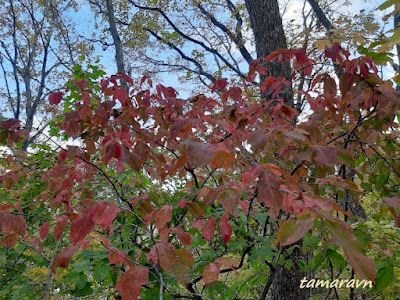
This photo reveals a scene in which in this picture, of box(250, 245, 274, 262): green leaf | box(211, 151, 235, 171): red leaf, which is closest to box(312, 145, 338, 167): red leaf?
box(211, 151, 235, 171): red leaf

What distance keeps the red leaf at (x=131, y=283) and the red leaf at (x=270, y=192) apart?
1.53ft

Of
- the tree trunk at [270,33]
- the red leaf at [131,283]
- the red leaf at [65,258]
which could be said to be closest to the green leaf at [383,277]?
the red leaf at [131,283]

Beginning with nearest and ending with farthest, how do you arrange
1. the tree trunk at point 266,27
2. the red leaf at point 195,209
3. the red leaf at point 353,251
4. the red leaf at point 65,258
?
the red leaf at point 353,251
the red leaf at point 65,258
the red leaf at point 195,209
the tree trunk at point 266,27

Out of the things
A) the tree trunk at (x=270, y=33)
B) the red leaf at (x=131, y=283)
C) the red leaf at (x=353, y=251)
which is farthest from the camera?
the tree trunk at (x=270, y=33)

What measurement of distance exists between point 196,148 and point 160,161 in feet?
2.59

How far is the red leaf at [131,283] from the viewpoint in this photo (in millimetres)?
858

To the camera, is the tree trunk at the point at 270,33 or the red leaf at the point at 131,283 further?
the tree trunk at the point at 270,33

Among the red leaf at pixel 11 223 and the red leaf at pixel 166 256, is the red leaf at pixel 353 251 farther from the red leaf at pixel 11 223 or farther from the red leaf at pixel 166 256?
the red leaf at pixel 11 223

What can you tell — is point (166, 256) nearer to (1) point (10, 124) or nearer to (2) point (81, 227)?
(2) point (81, 227)

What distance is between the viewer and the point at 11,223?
1.29m

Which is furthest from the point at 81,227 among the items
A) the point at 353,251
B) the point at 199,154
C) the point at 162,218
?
the point at 353,251

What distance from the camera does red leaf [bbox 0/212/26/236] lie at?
127cm

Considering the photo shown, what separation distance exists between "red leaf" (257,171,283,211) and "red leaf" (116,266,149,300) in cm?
47

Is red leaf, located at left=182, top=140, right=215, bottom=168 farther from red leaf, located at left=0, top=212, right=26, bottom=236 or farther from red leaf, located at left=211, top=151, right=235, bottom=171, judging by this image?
red leaf, located at left=0, top=212, right=26, bottom=236
